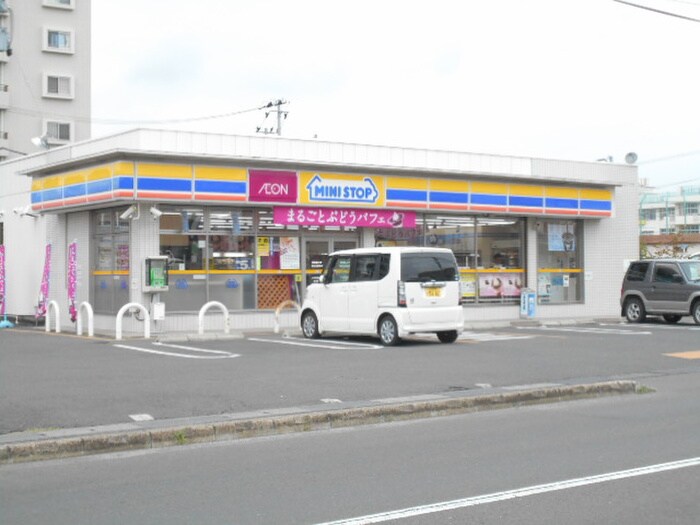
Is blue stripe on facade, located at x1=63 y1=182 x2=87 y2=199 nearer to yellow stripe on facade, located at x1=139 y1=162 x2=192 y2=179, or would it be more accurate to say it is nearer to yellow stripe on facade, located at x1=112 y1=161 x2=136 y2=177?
yellow stripe on facade, located at x1=112 y1=161 x2=136 y2=177

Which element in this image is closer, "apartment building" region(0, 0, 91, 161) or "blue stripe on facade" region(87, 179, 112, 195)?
"blue stripe on facade" region(87, 179, 112, 195)

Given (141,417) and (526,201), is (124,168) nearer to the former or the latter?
(141,417)

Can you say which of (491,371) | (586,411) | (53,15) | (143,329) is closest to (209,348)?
(143,329)

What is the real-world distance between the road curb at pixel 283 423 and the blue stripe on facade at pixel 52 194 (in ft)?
51.9

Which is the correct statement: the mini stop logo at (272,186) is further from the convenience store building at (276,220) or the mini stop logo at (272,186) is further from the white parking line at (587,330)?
the white parking line at (587,330)

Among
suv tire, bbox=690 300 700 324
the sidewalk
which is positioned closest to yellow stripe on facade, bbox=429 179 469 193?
suv tire, bbox=690 300 700 324

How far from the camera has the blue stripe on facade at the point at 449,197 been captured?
84.8 feet

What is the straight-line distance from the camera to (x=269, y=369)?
13953 millimetres

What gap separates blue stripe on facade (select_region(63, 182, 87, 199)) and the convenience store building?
1.3 inches

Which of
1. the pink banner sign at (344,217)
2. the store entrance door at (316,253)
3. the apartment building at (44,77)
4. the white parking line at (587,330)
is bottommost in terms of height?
the white parking line at (587,330)

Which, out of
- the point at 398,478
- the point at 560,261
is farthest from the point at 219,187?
the point at 398,478

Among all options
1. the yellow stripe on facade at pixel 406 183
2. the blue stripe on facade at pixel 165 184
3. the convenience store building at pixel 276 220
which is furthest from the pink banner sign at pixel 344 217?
the blue stripe on facade at pixel 165 184

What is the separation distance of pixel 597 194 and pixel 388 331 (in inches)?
545

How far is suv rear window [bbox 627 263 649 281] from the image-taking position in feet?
86.3
